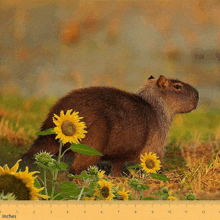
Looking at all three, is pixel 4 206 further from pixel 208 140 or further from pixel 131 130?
pixel 208 140

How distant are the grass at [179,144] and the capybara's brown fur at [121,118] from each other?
353mm

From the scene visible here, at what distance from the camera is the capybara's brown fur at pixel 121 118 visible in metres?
3.59

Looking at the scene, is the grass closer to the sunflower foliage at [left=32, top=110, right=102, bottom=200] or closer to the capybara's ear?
the capybara's ear

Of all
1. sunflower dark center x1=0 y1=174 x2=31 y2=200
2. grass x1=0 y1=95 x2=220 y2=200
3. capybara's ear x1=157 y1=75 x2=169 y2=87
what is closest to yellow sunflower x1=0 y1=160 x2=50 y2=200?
sunflower dark center x1=0 y1=174 x2=31 y2=200

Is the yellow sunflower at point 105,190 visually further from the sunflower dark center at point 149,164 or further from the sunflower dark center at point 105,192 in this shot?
the sunflower dark center at point 149,164

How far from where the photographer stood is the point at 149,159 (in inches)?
107

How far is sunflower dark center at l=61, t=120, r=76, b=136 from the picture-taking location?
2.29 metres

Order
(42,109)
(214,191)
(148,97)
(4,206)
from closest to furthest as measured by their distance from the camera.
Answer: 1. (4,206)
2. (214,191)
3. (148,97)
4. (42,109)

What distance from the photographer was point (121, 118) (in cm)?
375

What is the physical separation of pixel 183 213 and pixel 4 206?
983mm

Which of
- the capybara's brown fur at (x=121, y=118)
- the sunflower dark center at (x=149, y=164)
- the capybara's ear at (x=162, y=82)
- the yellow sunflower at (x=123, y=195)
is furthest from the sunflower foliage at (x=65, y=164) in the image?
the capybara's ear at (x=162, y=82)

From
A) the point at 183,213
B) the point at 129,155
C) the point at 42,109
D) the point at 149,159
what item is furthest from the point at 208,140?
the point at 183,213

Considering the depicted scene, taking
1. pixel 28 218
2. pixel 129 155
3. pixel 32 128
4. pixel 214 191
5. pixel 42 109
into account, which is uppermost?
pixel 42 109

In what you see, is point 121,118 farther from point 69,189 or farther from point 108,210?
point 108,210
